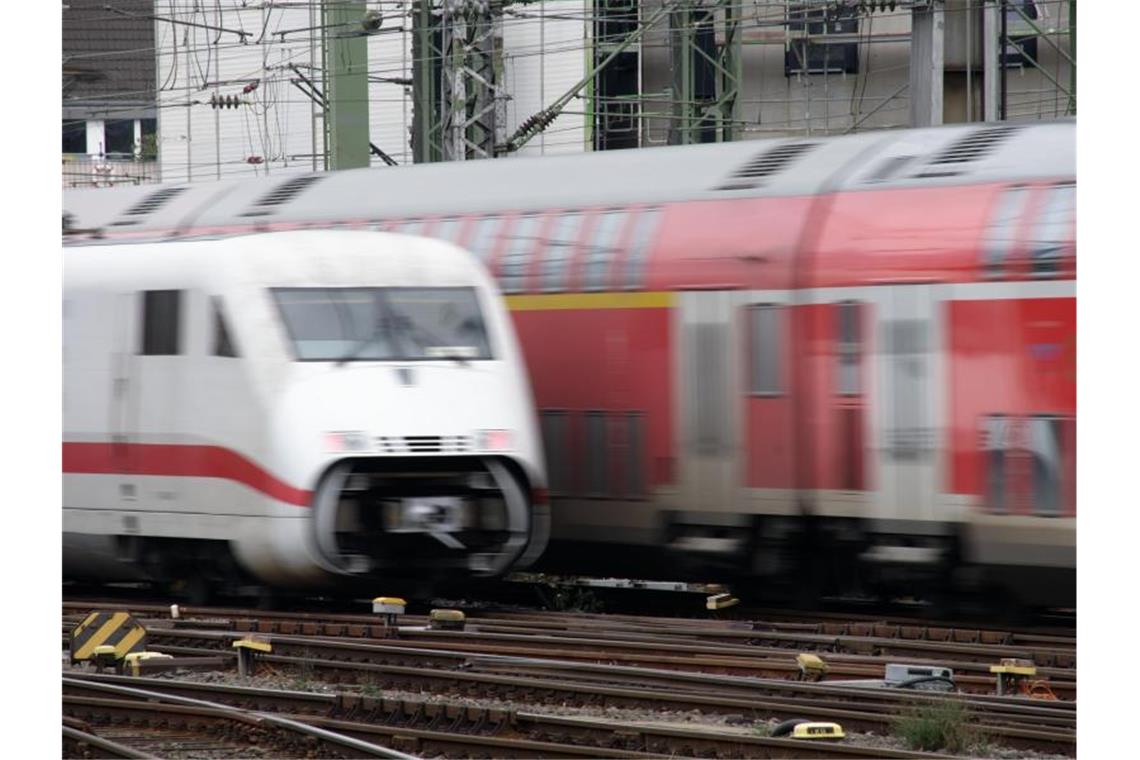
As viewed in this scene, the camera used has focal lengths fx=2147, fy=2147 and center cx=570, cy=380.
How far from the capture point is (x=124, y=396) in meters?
15.8

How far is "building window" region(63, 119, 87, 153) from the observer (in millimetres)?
68938

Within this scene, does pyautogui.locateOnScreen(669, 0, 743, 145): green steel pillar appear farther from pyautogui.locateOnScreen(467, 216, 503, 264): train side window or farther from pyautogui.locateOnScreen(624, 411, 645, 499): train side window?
pyautogui.locateOnScreen(624, 411, 645, 499): train side window

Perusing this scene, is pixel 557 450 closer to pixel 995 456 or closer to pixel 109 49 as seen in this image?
pixel 995 456

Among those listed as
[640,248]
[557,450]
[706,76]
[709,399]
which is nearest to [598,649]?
[709,399]

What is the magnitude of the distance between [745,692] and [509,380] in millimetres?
4456

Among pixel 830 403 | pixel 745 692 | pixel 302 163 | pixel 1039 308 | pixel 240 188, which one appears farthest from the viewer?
pixel 302 163

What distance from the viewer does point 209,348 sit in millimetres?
15180

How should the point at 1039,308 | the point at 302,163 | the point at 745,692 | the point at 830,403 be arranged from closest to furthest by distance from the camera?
the point at 745,692
the point at 1039,308
the point at 830,403
the point at 302,163

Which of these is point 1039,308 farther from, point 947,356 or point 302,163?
point 302,163

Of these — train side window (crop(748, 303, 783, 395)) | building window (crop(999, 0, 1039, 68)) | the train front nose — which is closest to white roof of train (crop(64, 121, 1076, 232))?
train side window (crop(748, 303, 783, 395))

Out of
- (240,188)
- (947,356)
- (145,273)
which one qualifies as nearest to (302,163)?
(240,188)

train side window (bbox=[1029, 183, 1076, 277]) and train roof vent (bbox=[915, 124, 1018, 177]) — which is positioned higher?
train roof vent (bbox=[915, 124, 1018, 177])

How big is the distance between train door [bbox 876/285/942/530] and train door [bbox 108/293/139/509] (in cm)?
543

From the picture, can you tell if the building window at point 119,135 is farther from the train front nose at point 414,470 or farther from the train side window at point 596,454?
the train front nose at point 414,470
